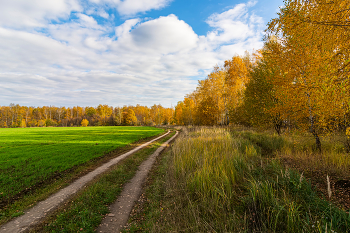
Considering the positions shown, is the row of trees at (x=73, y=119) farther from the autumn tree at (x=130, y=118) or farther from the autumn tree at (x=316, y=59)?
the autumn tree at (x=316, y=59)

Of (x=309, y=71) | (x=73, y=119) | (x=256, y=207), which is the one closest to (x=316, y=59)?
(x=309, y=71)

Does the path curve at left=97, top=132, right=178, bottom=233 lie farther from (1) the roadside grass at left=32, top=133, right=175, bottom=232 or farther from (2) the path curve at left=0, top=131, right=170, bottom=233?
(2) the path curve at left=0, top=131, right=170, bottom=233

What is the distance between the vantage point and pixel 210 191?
15.3 feet

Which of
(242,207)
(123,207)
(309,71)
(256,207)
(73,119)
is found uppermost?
(309,71)

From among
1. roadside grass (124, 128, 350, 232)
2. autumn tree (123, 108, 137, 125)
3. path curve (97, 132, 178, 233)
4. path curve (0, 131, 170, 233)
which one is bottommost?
path curve (97, 132, 178, 233)

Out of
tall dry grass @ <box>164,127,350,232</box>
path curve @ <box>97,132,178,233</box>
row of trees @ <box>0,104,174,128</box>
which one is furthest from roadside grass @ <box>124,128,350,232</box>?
row of trees @ <box>0,104,174,128</box>

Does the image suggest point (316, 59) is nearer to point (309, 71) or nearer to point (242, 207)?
point (309, 71)

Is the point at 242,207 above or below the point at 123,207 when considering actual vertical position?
above

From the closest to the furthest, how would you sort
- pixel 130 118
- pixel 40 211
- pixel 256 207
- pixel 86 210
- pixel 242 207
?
1. pixel 256 207
2. pixel 242 207
3. pixel 86 210
4. pixel 40 211
5. pixel 130 118

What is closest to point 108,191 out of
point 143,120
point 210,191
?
point 210,191

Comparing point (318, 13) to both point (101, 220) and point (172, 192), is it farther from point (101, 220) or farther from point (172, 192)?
point (101, 220)

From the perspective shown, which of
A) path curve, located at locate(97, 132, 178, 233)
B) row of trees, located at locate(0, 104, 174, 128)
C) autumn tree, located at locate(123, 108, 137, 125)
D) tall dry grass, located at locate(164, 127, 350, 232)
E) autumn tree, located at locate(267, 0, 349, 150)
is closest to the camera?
tall dry grass, located at locate(164, 127, 350, 232)

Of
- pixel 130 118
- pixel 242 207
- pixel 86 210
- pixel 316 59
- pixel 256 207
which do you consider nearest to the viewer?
pixel 256 207

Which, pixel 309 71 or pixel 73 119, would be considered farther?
pixel 73 119
